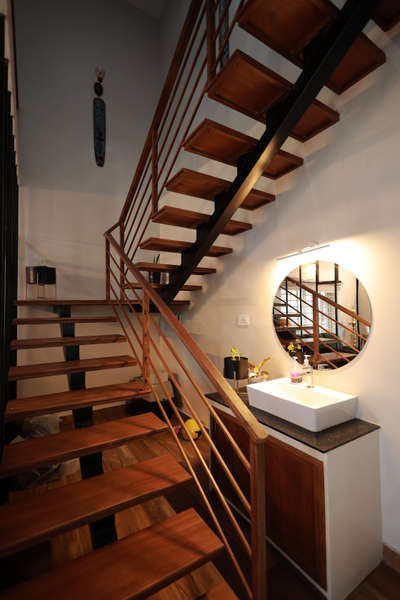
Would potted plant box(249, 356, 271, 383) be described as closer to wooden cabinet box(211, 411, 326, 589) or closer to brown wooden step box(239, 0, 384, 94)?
wooden cabinet box(211, 411, 326, 589)

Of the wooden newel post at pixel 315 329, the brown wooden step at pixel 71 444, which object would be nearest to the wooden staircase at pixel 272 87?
the wooden newel post at pixel 315 329

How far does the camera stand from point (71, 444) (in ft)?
4.87

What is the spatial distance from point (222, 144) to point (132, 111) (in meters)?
3.53

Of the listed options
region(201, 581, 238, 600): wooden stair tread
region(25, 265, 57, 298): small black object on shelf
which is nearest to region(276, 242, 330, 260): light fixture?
region(201, 581, 238, 600): wooden stair tread

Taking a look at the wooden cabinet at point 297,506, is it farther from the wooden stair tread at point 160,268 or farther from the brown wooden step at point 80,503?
the wooden stair tread at point 160,268

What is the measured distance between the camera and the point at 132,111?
14.3 ft

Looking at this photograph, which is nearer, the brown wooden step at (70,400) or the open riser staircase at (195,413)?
the open riser staircase at (195,413)

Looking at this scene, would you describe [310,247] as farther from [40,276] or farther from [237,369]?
[40,276]

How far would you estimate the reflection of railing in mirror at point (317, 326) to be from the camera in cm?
177

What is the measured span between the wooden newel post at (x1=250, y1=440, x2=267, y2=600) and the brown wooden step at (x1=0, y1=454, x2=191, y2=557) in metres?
0.54

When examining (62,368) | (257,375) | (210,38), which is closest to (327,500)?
(257,375)

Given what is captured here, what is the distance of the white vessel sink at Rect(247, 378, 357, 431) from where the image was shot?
149 cm

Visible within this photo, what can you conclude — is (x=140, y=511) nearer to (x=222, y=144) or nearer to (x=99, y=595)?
(x=99, y=595)

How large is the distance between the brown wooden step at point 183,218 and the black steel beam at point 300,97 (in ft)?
0.40
